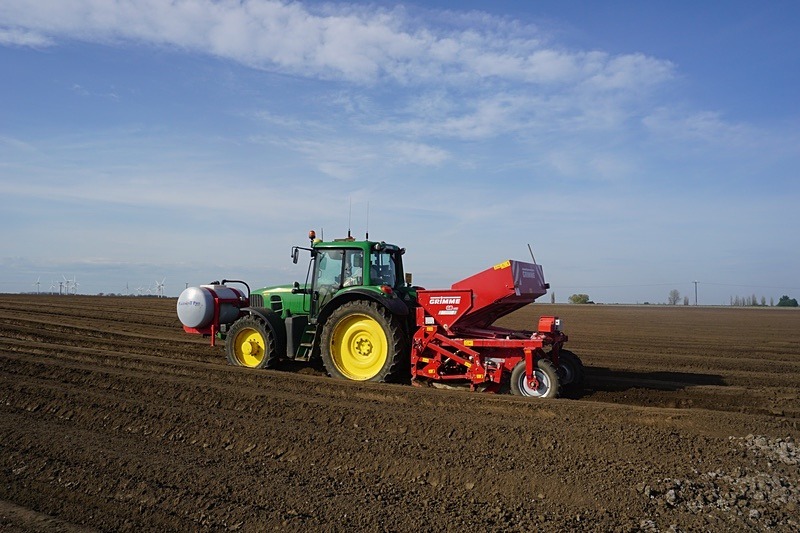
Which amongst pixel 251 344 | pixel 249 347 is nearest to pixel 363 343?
pixel 251 344

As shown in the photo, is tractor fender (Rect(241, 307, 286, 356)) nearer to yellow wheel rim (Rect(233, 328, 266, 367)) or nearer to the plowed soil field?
yellow wheel rim (Rect(233, 328, 266, 367))

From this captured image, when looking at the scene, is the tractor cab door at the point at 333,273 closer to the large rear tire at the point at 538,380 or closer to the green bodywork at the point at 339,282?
the green bodywork at the point at 339,282

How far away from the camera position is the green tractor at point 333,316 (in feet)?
29.8

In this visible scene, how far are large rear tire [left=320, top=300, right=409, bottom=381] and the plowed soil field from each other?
556mm

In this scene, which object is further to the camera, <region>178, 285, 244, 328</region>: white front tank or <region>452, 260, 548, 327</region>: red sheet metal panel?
<region>178, 285, 244, 328</region>: white front tank

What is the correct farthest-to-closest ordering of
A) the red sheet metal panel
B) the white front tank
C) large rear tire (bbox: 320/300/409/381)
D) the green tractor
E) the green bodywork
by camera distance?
1. the white front tank
2. the green bodywork
3. the green tractor
4. large rear tire (bbox: 320/300/409/381)
5. the red sheet metal panel

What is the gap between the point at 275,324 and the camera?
10102 millimetres

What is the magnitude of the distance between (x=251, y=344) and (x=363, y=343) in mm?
2182

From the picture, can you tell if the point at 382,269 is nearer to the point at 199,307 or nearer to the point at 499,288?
the point at 499,288

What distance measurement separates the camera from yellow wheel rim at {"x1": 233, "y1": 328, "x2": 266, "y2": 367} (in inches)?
Result: 404

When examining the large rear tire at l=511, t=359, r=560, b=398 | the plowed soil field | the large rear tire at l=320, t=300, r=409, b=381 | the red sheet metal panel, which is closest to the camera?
the plowed soil field

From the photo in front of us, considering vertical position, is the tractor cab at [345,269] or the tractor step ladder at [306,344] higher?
the tractor cab at [345,269]

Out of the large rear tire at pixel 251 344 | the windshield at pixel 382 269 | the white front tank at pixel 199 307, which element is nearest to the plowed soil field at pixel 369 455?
the large rear tire at pixel 251 344

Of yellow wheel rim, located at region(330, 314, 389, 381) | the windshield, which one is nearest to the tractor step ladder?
yellow wheel rim, located at region(330, 314, 389, 381)
